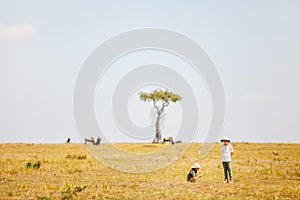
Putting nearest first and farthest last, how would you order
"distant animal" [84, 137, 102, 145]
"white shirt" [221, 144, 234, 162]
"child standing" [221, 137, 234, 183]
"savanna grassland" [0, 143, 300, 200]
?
1. "savanna grassland" [0, 143, 300, 200]
2. "child standing" [221, 137, 234, 183]
3. "white shirt" [221, 144, 234, 162]
4. "distant animal" [84, 137, 102, 145]

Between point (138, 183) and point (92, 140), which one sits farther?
point (92, 140)

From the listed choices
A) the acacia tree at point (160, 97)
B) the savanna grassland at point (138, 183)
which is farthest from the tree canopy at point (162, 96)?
the savanna grassland at point (138, 183)

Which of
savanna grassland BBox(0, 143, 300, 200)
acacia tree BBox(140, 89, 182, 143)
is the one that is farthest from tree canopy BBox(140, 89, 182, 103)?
savanna grassland BBox(0, 143, 300, 200)

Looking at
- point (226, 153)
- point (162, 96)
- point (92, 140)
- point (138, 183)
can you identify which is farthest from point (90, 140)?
point (138, 183)

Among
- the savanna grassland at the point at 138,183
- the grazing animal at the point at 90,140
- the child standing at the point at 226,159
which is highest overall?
the grazing animal at the point at 90,140

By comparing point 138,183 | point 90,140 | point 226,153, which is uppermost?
point 90,140

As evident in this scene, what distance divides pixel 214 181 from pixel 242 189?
282 cm

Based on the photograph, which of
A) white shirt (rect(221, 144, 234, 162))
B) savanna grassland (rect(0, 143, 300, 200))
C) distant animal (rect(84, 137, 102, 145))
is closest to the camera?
savanna grassland (rect(0, 143, 300, 200))

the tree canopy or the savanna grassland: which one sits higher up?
the tree canopy

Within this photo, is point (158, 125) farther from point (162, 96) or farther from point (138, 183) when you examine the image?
point (138, 183)

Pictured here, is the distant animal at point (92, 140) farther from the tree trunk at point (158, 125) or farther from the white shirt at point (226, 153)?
the white shirt at point (226, 153)

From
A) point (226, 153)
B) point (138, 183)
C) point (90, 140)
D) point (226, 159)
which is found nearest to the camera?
point (138, 183)

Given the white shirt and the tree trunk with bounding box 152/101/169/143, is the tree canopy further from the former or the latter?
the white shirt

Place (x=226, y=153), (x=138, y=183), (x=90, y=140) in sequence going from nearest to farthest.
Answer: (x=138, y=183) < (x=226, y=153) < (x=90, y=140)
